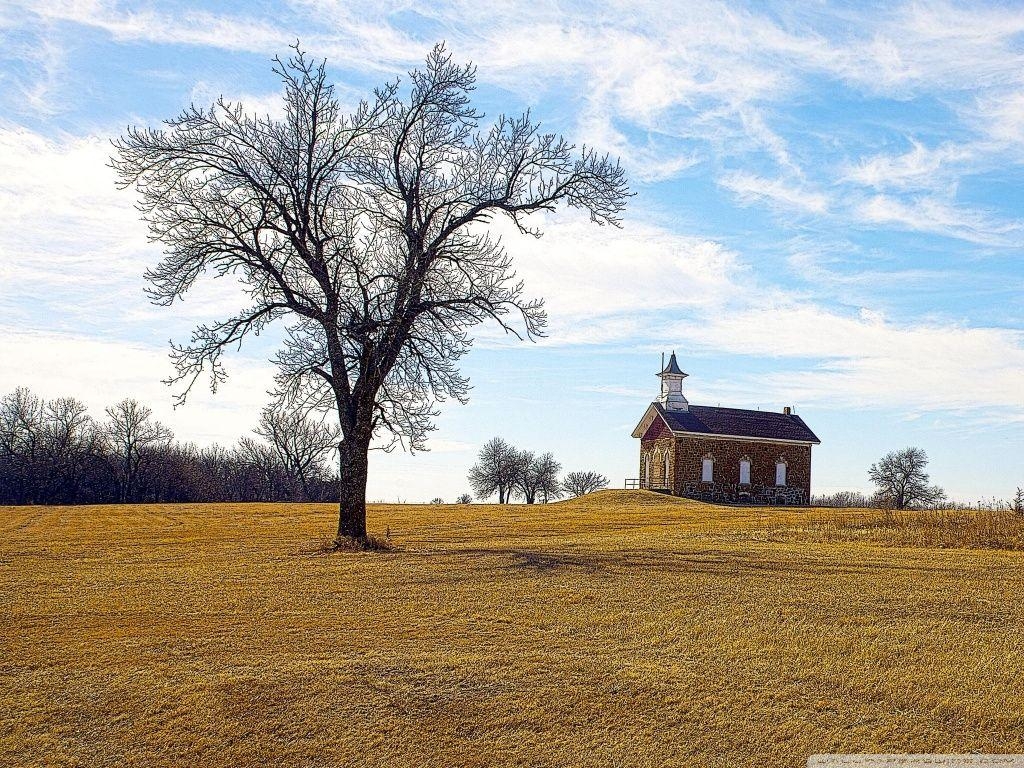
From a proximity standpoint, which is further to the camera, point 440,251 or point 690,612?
point 440,251

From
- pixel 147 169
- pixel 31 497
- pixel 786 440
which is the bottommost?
pixel 31 497

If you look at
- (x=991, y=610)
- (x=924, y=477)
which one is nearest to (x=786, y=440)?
(x=924, y=477)

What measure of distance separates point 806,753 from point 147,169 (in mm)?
18290

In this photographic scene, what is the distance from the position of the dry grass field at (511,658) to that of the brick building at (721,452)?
34.6 metres

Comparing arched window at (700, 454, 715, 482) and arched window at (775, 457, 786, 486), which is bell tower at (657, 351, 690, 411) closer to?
arched window at (700, 454, 715, 482)

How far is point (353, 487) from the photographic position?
20.6 m

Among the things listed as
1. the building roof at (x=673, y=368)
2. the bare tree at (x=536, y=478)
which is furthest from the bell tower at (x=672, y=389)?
the bare tree at (x=536, y=478)

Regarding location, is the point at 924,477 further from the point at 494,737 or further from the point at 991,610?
the point at 494,737

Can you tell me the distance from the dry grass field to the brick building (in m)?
34.6

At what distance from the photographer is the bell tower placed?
55688 millimetres

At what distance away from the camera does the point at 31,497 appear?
66312 millimetres

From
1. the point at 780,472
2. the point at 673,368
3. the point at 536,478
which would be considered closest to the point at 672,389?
the point at 673,368

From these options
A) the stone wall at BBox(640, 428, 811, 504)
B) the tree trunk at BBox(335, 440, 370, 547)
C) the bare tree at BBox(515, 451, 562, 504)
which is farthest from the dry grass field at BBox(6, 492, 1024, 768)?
the bare tree at BBox(515, 451, 562, 504)

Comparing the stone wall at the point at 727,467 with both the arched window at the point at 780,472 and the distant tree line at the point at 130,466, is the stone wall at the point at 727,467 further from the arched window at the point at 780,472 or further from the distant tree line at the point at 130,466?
the distant tree line at the point at 130,466
